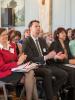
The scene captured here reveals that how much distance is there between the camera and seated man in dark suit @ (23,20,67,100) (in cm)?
549

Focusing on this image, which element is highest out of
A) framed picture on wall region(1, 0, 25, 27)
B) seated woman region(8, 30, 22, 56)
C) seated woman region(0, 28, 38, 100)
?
framed picture on wall region(1, 0, 25, 27)

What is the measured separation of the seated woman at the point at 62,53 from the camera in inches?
234

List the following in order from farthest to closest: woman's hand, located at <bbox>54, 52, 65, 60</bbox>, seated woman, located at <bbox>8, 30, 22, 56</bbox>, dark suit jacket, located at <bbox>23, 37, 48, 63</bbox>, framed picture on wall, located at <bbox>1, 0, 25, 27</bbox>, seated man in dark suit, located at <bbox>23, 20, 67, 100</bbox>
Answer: framed picture on wall, located at <bbox>1, 0, 25, 27</bbox> → seated woman, located at <bbox>8, 30, 22, 56</bbox> → woman's hand, located at <bbox>54, 52, 65, 60</bbox> → dark suit jacket, located at <bbox>23, 37, 48, 63</bbox> → seated man in dark suit, located at <bbox>23, 20, 67, 100</bbox>

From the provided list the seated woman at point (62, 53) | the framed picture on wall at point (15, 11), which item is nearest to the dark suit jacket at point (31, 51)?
the seated woman at point (62, 53)

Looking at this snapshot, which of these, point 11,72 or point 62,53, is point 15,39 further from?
point 11,72

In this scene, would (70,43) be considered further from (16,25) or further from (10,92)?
(16,25)

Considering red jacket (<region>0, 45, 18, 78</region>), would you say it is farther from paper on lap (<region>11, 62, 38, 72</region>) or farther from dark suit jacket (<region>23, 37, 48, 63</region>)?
dark suit jacket (<region>23, 37, 48, 63</region>)

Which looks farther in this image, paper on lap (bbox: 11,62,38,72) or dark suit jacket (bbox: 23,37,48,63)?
dark suit jacket (bbox: 23,37,48,63)

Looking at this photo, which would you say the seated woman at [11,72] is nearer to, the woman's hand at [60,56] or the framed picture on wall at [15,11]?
the woman's hand at [60,56]

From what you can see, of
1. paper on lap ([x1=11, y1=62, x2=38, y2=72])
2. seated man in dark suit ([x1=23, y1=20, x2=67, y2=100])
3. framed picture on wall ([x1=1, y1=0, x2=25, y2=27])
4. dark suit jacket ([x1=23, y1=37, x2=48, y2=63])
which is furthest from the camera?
framed picture on wall ([x1=1, y1=0, x2=25, y2=27])

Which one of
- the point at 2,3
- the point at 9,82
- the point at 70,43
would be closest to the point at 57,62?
the point at 70,43

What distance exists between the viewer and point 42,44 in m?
5.99

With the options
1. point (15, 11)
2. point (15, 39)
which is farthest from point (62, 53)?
point (15, 11)

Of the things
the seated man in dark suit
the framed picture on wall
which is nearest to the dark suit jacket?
the seated man in dark suit
